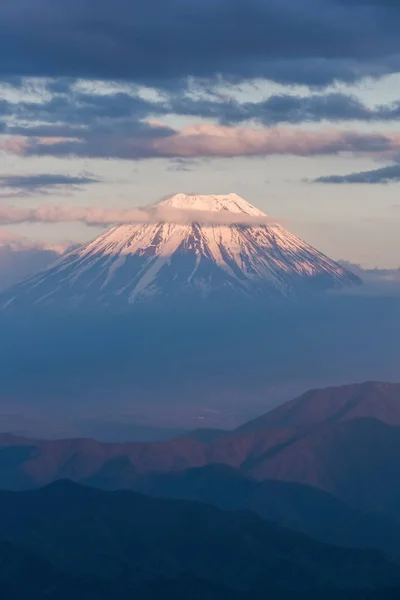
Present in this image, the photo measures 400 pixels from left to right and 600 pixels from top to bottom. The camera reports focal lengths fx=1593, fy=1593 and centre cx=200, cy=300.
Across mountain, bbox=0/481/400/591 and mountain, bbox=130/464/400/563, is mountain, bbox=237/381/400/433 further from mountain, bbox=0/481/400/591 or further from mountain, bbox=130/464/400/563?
mountain, bbox=0/481/400/591

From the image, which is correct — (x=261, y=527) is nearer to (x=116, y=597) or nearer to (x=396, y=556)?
(x=396, y=556)

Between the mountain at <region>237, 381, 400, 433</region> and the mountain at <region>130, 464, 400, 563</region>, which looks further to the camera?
A: the mountain at <region>237, 381, 400, 433</region>

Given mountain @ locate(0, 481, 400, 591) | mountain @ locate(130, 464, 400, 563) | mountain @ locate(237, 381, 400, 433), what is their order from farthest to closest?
mountain @ locate(237, 381, 400, 433), mountain @ locate(130, 464, 400, 563), mountain @ locate(0, 481, 400, 591)

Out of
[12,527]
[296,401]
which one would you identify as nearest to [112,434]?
[296,401]

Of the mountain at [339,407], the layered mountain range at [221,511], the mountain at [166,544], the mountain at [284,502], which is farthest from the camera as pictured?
the mountain at [339,407]

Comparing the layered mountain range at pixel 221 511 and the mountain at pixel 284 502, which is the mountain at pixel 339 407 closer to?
the layered mountain range at pixel 221 511

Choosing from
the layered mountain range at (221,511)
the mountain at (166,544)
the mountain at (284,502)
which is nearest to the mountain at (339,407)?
the layered mountain range at (221,511)

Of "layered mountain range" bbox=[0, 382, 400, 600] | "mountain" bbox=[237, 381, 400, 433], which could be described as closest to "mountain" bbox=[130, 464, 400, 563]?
"layered mountain range" bbox=[0, 382, 400, 600]

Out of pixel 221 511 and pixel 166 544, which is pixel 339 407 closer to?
pixel 221 511
